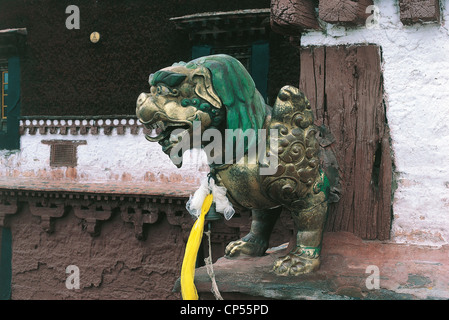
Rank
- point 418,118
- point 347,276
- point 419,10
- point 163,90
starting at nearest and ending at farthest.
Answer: point 163,90, point 347,276, point 419,10, point 418,118

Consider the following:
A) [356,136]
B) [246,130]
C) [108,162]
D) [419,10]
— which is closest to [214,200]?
[246,130]

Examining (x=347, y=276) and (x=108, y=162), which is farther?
(x=108, y=162)

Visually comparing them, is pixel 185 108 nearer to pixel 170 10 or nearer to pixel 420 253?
pixel 420 253

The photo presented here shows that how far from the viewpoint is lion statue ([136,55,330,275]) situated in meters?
2.58

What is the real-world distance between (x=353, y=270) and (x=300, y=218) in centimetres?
39

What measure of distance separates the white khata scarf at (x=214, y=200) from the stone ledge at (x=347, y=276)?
0.32 metres

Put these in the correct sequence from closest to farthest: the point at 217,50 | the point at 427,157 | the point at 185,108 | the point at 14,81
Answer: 1. the point at 185,108
2. the point at 427,157
3. the point at 217,50
4. the point at 14,81

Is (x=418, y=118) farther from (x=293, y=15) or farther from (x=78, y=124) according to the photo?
(x=78, y=124)

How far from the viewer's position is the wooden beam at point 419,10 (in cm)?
287

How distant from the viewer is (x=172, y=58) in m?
7.57

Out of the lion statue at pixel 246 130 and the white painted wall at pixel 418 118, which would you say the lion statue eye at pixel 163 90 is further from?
the white painted wall at pixel 418 118

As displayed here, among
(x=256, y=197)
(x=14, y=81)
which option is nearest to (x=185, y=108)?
(x=256, y=197)

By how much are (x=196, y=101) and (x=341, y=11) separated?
3.36 feet

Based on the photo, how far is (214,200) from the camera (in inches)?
108
